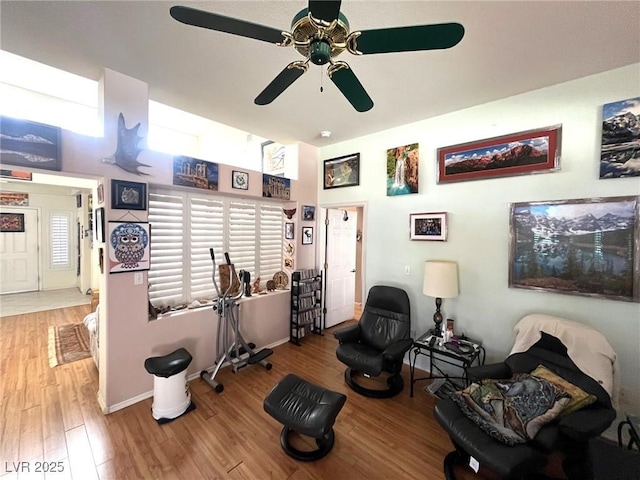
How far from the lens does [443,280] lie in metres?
2.59

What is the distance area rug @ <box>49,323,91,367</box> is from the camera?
10.5ft

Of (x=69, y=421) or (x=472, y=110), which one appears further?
(x=472, y=110)

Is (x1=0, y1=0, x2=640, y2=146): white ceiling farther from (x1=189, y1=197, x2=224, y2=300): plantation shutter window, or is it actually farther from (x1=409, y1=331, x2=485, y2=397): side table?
(x1=409, y1=331, x2=485, y2=397): side table

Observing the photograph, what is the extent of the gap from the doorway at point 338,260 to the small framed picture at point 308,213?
0.49 ft

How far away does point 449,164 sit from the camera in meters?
2.87

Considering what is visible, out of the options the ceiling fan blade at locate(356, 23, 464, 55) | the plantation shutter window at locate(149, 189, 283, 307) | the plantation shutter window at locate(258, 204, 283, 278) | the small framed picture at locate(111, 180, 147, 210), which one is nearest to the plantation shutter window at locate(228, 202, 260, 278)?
the plantation shutter window at locate(149, 189, 283, 307)

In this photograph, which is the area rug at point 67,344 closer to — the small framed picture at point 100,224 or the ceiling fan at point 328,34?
the small framed picture at point 100,224

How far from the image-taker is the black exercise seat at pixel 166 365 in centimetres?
219

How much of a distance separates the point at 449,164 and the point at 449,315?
5.70ft

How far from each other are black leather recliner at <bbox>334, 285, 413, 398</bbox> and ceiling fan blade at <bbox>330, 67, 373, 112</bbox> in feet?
7.16

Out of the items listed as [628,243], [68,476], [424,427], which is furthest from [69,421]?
[628,243]

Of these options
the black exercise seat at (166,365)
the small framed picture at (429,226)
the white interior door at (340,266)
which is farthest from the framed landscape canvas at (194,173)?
the small framed picture at (429,226)

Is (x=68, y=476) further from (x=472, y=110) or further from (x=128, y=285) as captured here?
(x=472, y=110)

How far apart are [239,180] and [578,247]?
11.7 ft
